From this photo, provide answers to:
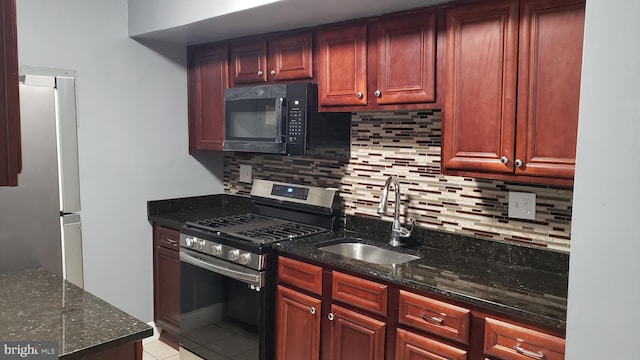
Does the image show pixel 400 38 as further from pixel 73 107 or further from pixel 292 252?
pixel 73 107

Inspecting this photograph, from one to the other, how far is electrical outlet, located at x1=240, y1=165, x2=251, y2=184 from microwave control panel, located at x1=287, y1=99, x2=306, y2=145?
948 millimetres

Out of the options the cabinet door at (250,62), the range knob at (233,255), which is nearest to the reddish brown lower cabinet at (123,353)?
the range knob at (233,255)

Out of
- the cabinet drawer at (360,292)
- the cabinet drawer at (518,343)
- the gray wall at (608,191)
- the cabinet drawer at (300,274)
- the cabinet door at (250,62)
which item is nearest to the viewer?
the gray wall at (608,191)

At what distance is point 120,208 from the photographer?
10.9 feet

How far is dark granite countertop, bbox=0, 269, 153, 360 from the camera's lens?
1425 mm

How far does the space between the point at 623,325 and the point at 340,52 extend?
1862 millimetres

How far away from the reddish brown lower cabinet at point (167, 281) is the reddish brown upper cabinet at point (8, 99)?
2.58 meters

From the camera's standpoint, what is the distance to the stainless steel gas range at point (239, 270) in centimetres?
265

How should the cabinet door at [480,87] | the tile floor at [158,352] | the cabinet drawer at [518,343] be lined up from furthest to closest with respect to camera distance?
the tile floor at [158,352] < the cabinet door at [480,87] < the cabinet drawer at [518,343]

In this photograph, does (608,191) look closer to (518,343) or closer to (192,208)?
(518,343)

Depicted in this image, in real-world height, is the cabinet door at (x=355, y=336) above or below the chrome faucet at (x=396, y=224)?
below

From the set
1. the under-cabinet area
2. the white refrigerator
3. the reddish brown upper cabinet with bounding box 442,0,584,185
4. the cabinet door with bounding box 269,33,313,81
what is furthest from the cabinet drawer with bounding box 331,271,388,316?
the white refrigerator

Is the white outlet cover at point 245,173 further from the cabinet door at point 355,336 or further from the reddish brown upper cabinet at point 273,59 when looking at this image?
the cabinet door at point 355,336

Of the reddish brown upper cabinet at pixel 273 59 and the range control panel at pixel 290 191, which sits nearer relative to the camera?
the reddish brown upper cabinet at pixel 273 59
